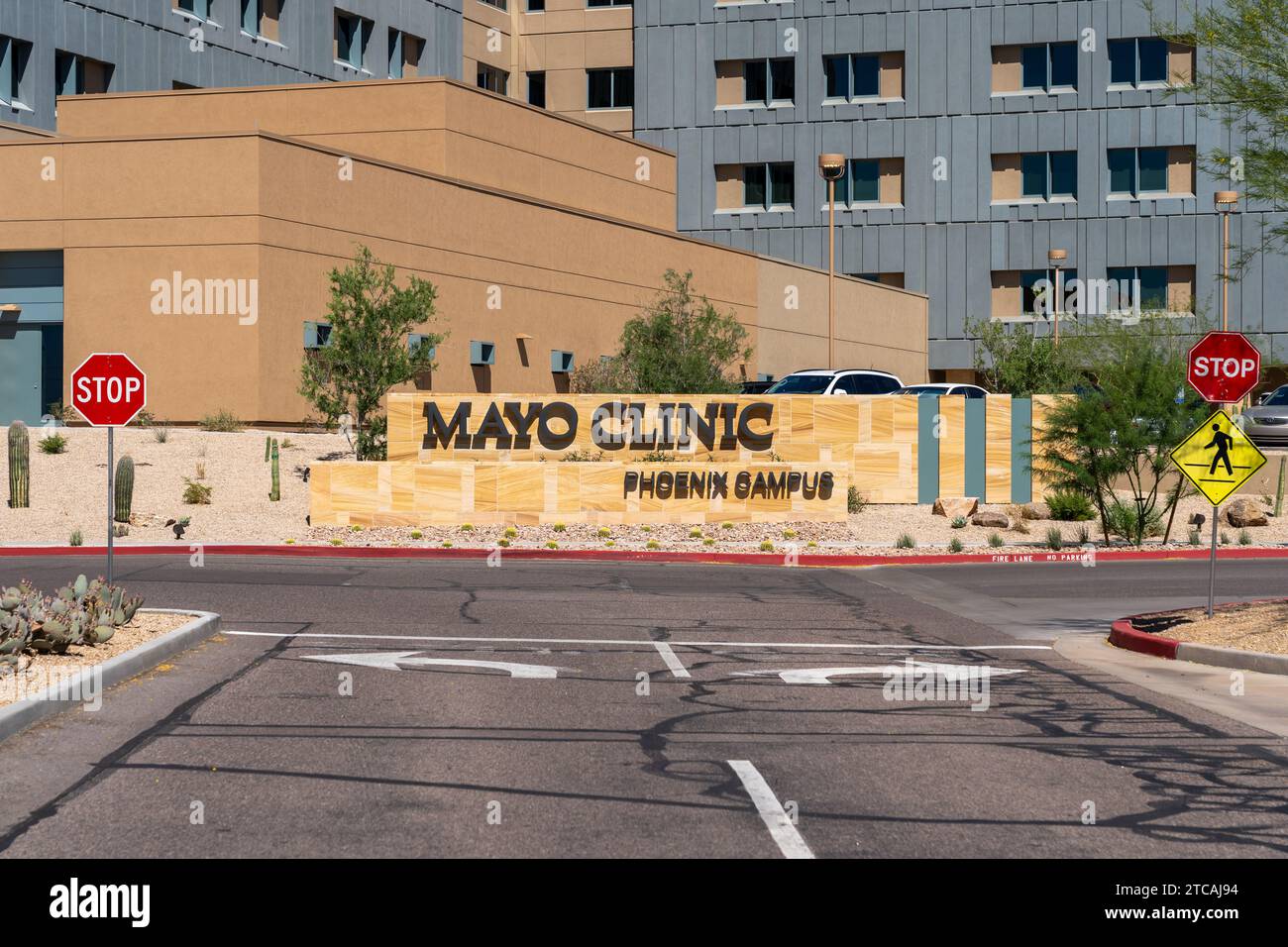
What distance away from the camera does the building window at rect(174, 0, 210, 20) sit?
52166 mm

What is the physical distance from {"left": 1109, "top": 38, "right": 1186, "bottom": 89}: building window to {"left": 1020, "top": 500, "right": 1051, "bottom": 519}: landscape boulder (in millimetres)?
37027

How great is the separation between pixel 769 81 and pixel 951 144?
8.23 meters

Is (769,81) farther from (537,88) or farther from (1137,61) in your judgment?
(1137,61)

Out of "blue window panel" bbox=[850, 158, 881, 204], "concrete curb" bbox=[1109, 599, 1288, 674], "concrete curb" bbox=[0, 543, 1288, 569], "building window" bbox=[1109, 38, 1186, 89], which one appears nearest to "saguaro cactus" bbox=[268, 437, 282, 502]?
"concrete curb" bbox=[0, 543, 1288, 569]

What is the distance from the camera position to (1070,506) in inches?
1232

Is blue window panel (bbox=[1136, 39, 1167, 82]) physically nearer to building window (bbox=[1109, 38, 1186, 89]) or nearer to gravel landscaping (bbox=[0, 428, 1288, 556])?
building window (bbox=[1109, 38, 1186, 89])

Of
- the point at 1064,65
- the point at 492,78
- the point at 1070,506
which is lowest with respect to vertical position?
the point at 1070,506

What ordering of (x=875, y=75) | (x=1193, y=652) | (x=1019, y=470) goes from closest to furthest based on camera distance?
(x=1193, y=652), (x=1019, y=470), (x=875, y=75)

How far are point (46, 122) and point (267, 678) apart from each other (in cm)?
4057

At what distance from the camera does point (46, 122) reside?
47.9 meters

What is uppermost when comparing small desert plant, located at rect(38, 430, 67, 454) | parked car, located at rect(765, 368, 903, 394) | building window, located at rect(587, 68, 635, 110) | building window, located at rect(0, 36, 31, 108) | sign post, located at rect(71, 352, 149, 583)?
building window, located at rect(587, 68, 635, 110)

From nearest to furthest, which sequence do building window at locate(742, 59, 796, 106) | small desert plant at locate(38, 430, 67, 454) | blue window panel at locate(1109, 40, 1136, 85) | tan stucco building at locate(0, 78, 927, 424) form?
1. small desert plant at locate(38, 430, 67, 454)
2. tan stucco building at locate(0, 78, 927, 424)
3. blue window panel at locate(1109, 40, 1136, 85)
4. building window at locate(742, 59, 796, 106)

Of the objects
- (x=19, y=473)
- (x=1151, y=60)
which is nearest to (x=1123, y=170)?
(x=1151, y=60)

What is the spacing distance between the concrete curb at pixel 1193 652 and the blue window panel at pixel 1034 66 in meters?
53.0
